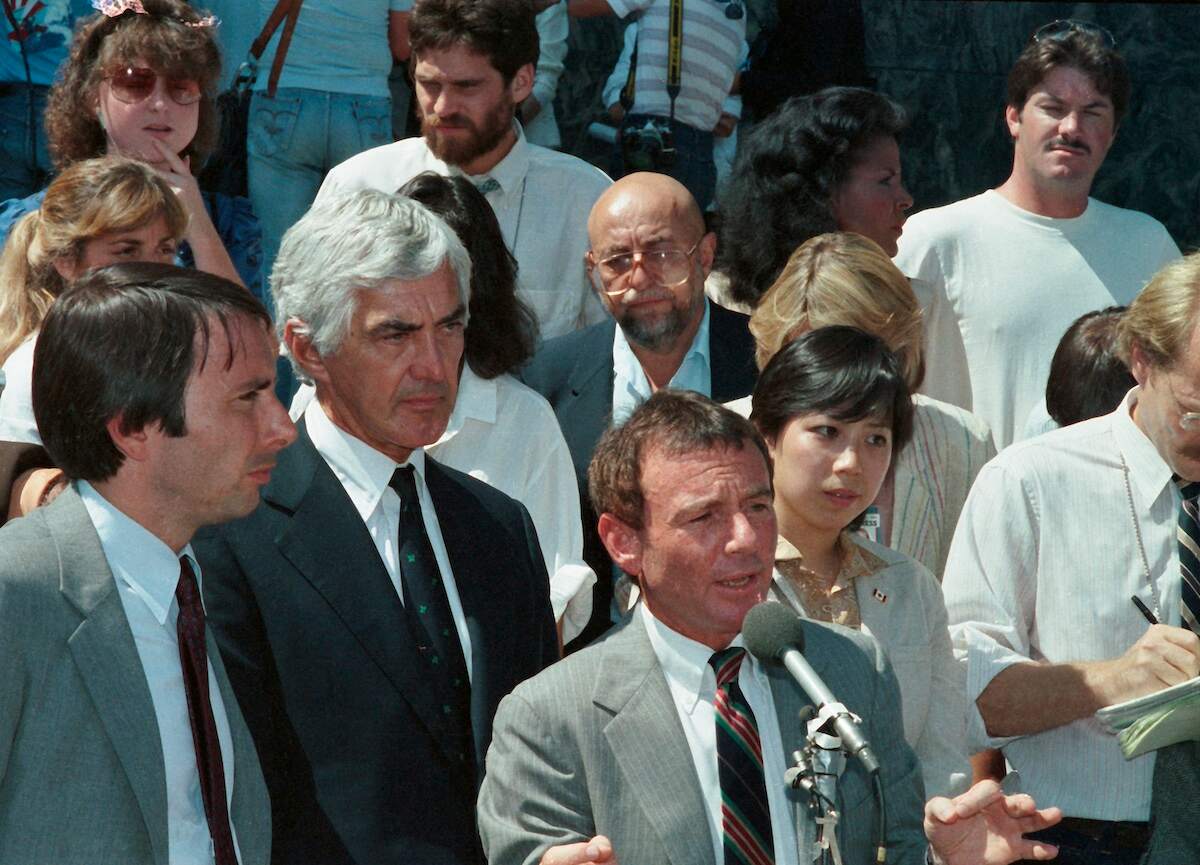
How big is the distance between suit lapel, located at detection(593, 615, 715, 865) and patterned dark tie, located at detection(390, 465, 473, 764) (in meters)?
0.40

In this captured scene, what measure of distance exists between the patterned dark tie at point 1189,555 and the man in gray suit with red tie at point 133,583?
84.8 inches

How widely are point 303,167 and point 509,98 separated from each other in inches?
47.3

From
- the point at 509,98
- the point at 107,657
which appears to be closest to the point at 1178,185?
the point at 509,98

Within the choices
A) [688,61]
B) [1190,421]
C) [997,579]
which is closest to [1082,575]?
[997,579]

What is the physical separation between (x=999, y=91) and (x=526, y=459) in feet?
15.4

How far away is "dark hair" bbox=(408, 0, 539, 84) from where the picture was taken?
241 inches

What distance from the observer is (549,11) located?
7.54 metres

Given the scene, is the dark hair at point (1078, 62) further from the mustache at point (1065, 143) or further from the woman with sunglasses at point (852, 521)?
the woman with sunglasses at point (852, 521)

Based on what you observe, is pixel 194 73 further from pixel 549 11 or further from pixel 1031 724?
pixel 1031 724

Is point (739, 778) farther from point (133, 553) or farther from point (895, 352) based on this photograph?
point (895, 352)

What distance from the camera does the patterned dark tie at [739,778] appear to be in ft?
11.2

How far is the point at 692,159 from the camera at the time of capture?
726cm

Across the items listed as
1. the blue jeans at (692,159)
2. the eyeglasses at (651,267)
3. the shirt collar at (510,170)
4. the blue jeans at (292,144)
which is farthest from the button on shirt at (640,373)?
the blue jeans at (292,144)

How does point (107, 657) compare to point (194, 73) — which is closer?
point (107, 657)
